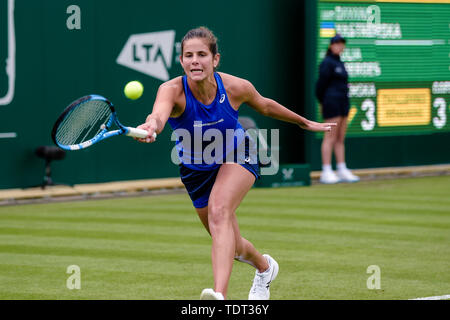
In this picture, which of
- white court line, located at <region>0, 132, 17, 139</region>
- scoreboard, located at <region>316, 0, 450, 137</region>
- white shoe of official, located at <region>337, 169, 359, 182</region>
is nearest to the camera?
white court line, located at <region>0, 132, 17, 139</region>

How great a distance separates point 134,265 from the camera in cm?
734

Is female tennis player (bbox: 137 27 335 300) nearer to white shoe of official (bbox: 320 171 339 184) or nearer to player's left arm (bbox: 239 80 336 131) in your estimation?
player's left arm (bbox: 239 80 336 131)

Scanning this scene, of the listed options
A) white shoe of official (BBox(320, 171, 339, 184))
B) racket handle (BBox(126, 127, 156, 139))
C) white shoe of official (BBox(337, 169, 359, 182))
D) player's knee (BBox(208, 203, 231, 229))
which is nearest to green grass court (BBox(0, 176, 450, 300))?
white shoe of official (BBox(320, 171, 339, 184))

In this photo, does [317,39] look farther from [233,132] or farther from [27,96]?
[233,132]

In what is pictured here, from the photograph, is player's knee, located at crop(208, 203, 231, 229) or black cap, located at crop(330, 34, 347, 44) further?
black cap, located at crop(330, 34, 347, 44)

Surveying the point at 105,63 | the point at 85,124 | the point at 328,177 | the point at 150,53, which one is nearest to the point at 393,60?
the point at 328,177

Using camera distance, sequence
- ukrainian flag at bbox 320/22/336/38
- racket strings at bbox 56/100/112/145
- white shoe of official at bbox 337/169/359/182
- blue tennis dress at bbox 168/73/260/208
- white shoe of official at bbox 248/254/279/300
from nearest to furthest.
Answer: racket strings at bbox 56/100/112/145
blue tennis dress at bbox 168/73/260/208
white shoe of official at bbox 248/254/279/300
white shoe of official at bbox 337/169/359/182
ukrainian flag at bbox 320/22/336/38

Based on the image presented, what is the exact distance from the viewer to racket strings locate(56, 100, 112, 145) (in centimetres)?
489

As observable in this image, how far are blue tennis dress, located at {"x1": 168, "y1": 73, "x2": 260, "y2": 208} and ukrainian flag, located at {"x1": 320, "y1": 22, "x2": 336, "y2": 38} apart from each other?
8285 millimetres

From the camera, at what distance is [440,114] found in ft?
48.7

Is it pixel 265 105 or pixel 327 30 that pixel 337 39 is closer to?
pixel 327 30

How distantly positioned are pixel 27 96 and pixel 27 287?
582 cm

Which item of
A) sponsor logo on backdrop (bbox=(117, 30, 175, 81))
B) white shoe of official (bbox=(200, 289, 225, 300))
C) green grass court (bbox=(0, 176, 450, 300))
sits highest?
sponsor logo on backdrop (bbox=(117, 30, 175, 81))

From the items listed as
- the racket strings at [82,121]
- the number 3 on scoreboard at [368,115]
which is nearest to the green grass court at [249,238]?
the racket strings at [82,121]
